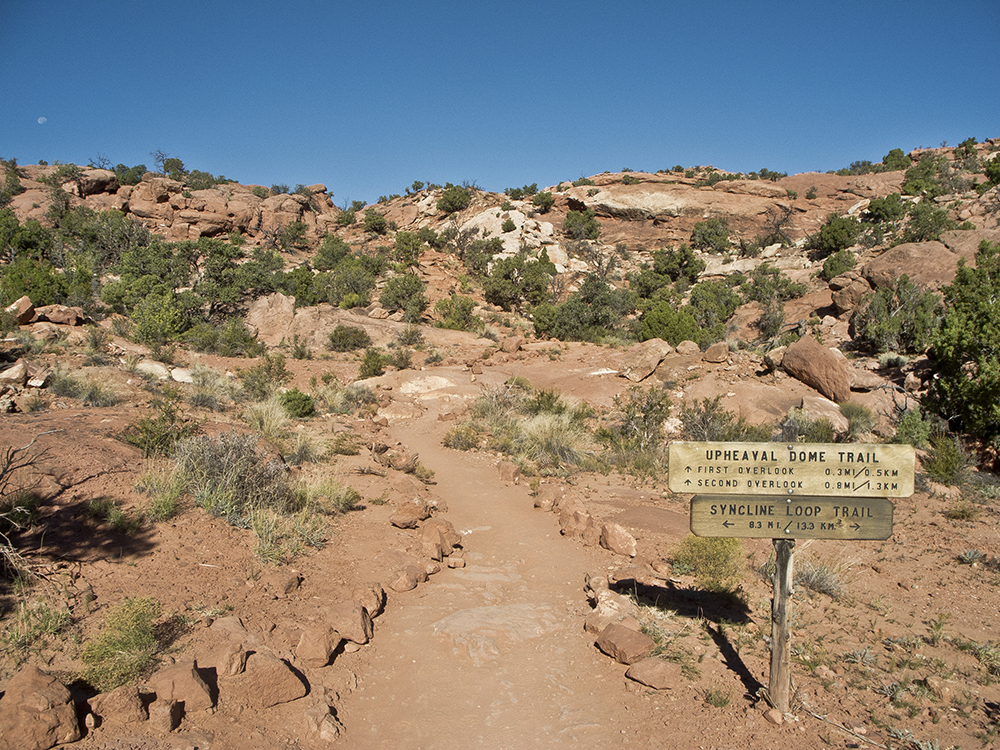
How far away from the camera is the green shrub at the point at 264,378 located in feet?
49.6

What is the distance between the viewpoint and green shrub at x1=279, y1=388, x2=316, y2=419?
44.2 ft

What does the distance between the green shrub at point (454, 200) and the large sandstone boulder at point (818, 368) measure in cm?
3839

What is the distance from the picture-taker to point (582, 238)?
46.6 m

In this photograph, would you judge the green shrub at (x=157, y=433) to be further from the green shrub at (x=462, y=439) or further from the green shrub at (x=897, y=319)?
the green shrub at (x=897, y=319)

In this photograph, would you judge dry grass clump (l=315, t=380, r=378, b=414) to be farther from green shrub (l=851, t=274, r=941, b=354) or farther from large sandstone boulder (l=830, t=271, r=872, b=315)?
large sandstone boulder (l=830, t=271, r=872, b=315)

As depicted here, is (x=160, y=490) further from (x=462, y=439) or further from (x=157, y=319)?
(x=157, y=319)

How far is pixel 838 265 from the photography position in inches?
1208

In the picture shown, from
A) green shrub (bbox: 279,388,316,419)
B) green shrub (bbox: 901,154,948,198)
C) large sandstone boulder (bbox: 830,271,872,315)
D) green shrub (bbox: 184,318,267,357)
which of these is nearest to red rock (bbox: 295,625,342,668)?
green shrub (bbox: 279,388,316,419)

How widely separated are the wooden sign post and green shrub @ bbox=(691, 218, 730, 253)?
43.0 meters

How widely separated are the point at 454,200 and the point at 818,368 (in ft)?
130

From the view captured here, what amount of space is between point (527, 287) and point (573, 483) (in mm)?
23807

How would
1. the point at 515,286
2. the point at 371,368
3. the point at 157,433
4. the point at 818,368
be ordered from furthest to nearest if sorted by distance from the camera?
the point at 515,286
the point at 371,368
the point at 818,368
the point at 157,433

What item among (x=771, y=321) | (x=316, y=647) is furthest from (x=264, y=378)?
(x=771, y=321)

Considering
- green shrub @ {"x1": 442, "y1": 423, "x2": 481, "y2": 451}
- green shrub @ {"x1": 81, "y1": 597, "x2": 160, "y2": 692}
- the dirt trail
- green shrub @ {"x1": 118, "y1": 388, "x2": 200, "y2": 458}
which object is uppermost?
green shrub @ {"x1": 118, "y1": 388, "x2": 200, "y2": 458}
